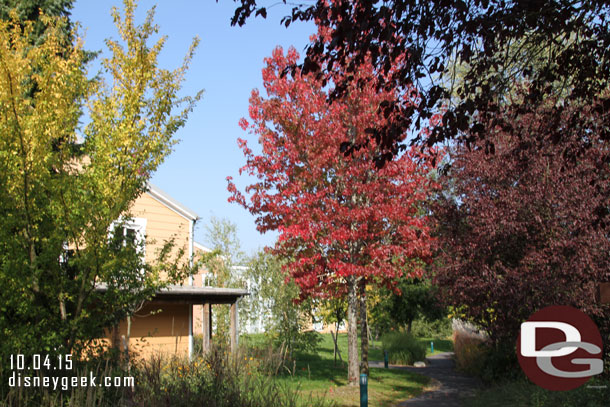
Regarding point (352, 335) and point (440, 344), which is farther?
point (440, 344)

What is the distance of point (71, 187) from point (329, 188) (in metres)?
9.18

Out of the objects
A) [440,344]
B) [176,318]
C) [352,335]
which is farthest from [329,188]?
[440,344]

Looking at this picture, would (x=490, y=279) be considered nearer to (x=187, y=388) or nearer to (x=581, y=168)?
(x=581, y=168)

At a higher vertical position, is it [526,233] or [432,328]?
[526,233]

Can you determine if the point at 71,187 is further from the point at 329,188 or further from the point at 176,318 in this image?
the point at 176,318

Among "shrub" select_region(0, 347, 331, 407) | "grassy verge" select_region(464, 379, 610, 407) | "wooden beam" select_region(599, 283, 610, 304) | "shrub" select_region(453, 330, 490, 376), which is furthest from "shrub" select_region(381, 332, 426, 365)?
"shrub" select_region(0, 347, 331, 407)

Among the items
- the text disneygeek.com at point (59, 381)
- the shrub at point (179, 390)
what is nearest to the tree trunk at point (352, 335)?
the shrub at point (179, 390)

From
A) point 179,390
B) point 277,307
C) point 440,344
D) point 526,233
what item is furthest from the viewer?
point 440,344

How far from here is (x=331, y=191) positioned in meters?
15.4

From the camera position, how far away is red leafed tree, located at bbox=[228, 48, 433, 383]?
49.1 feet

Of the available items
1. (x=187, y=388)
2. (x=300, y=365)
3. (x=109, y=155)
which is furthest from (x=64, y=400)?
(x=300, y=365)

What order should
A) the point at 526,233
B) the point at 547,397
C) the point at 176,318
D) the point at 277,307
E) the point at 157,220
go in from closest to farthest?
the point at 547,397 → the point at 526,233 → the point at 176,318 → the point at 157,220 → the point at 277,307

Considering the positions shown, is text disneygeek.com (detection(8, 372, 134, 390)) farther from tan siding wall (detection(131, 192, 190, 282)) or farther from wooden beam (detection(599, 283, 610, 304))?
tan siding wall (detection(131, 192, 190, 282))

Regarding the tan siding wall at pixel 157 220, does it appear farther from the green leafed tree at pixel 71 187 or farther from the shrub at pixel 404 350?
the shrub at pixel 404 350
